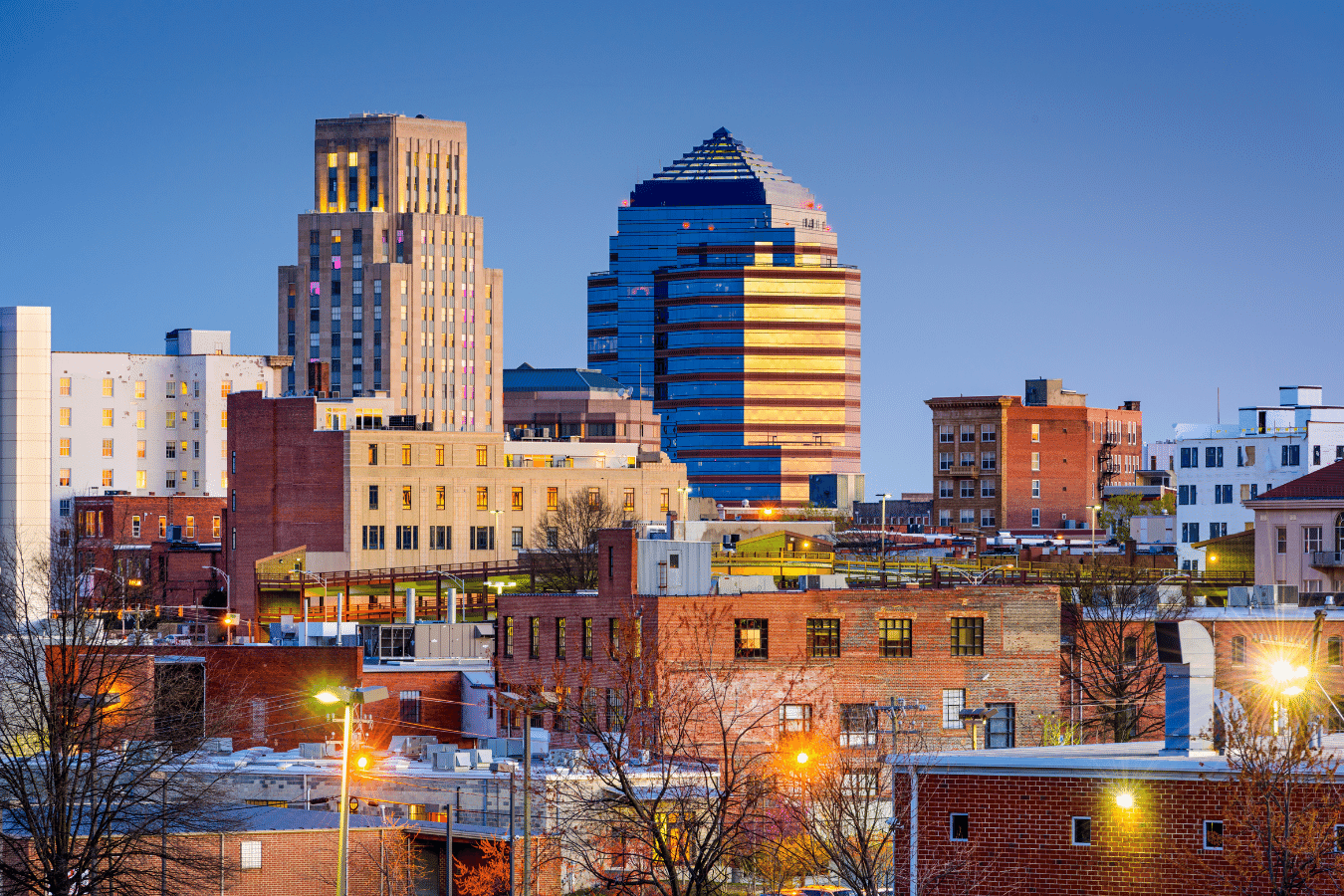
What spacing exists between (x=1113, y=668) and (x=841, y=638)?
12799 millimetres

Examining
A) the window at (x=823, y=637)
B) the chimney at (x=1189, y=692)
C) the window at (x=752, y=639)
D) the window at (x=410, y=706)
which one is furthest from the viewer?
the window at (x=410, y=706)

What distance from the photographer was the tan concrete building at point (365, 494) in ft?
552

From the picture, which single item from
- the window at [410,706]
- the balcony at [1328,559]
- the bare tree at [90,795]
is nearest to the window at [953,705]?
the window at [410,706]

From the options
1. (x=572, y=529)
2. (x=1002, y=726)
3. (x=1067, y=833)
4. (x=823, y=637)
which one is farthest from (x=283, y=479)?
(x=1067, y=833)

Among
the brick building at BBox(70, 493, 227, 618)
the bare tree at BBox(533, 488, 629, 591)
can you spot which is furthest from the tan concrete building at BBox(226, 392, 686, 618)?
the brick building at BBox(70, 493, 227, 618)

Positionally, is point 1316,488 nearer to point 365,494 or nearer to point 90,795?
point 365,494

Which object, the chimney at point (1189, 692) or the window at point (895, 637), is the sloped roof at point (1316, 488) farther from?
the chimney at point (1189, 692)

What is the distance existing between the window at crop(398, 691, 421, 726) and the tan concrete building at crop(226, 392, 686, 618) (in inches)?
2952

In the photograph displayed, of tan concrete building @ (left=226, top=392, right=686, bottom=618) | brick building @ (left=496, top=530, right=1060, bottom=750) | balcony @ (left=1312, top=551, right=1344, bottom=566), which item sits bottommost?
brick building @ (left=496, top=530, right=1060, bottom=750)

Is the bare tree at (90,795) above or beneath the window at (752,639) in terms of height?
beneath

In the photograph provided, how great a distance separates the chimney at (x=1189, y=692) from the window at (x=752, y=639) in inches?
1309

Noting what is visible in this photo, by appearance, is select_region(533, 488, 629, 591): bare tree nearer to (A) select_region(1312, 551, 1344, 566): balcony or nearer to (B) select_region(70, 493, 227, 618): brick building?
(B) select_region(70, 493, 227, 618): brick building

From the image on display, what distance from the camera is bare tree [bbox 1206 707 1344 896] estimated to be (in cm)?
4266

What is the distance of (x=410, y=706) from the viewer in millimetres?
89812
